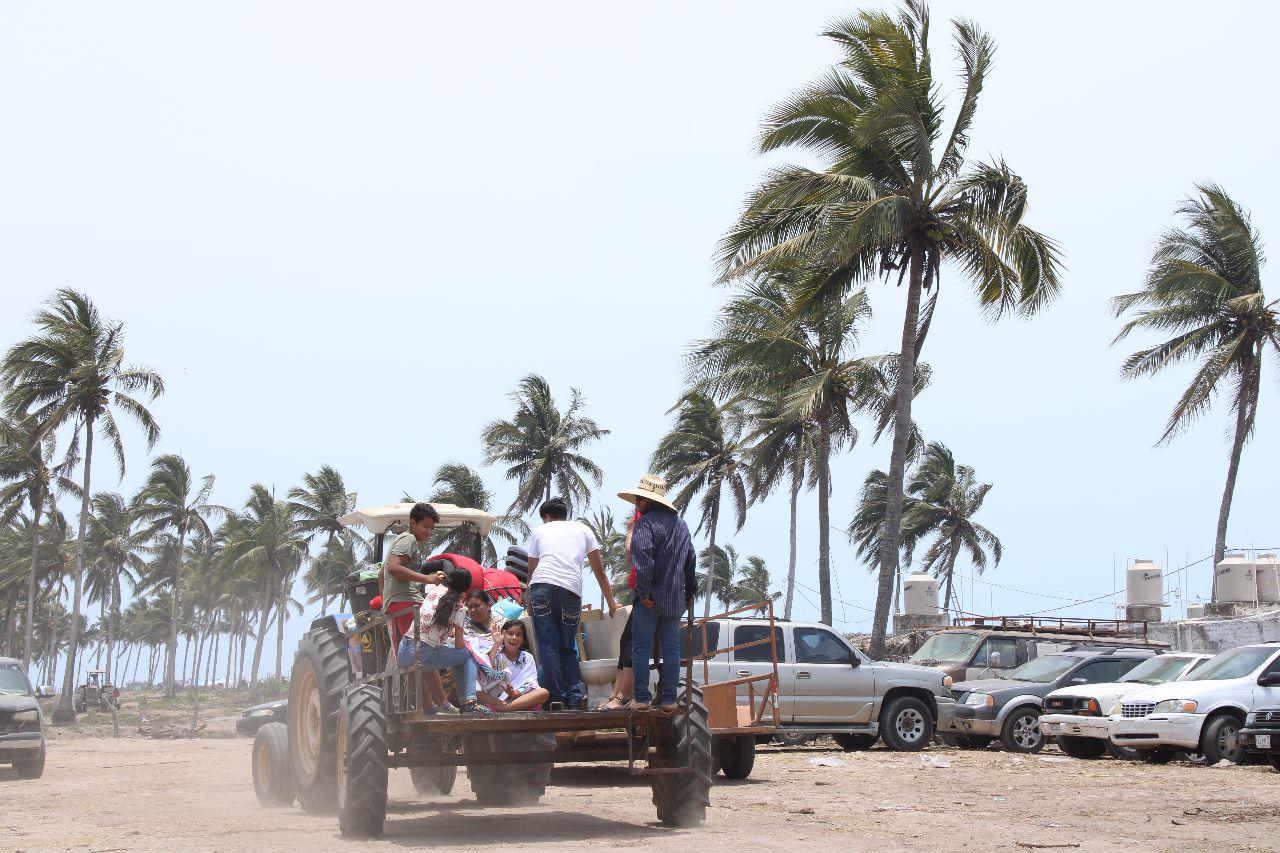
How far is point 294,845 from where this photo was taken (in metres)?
8.14

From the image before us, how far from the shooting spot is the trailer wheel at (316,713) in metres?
9.66

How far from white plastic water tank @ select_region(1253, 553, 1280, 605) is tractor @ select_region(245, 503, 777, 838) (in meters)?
31.2

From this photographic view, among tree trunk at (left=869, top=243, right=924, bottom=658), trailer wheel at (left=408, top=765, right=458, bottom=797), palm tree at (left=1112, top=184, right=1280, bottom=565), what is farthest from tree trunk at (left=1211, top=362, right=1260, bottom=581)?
trailer wheel at (left=408, top=765, right=458, bottom=797)

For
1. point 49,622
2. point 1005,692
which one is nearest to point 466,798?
point 1005,692

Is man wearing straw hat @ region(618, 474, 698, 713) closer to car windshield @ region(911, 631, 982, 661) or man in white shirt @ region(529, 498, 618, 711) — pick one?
man in white shirt @ region(529, 498, 618, 711)

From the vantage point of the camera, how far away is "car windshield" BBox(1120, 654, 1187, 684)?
19062 millimetres

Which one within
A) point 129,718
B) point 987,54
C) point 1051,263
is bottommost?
point 129,718

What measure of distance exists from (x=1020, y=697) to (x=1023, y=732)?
1.71ft

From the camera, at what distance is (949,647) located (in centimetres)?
2369

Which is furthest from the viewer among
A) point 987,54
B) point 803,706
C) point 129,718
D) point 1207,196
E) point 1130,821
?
point 129,718

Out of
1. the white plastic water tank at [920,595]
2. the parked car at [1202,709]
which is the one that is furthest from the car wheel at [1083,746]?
the white plastic water tank at [920,595]

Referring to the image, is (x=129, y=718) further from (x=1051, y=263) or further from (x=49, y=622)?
(x=49, y=622)

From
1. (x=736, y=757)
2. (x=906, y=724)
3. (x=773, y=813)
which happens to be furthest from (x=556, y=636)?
(x=906, y=724)

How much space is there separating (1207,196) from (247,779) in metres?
30.0
